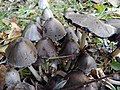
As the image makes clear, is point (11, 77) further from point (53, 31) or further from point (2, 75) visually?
point (53, 31)

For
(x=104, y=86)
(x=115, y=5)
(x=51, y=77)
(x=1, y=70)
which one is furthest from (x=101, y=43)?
(x=115, y=5)

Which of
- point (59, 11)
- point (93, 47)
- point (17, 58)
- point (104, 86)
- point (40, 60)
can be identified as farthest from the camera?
point (59, 11)

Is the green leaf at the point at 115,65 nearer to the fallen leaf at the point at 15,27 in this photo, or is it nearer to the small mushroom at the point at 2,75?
the small mushroom at the point at 2,75

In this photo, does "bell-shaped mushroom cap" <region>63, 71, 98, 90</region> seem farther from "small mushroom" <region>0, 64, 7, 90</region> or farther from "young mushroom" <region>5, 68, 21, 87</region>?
"small mushroom" <region>0, 64, 7, 90</region>

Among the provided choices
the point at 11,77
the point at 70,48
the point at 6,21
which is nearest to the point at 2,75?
the point at 11,77

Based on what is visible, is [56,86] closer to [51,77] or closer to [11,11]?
[51,77]

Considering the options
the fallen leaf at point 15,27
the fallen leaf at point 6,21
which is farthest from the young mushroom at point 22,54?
the fallen leaf at point 6,21

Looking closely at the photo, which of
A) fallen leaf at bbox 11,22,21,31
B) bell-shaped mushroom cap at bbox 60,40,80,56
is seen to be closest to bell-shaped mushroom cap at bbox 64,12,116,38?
bell-shaped mushroom cap at bbox 60,40,80,56
